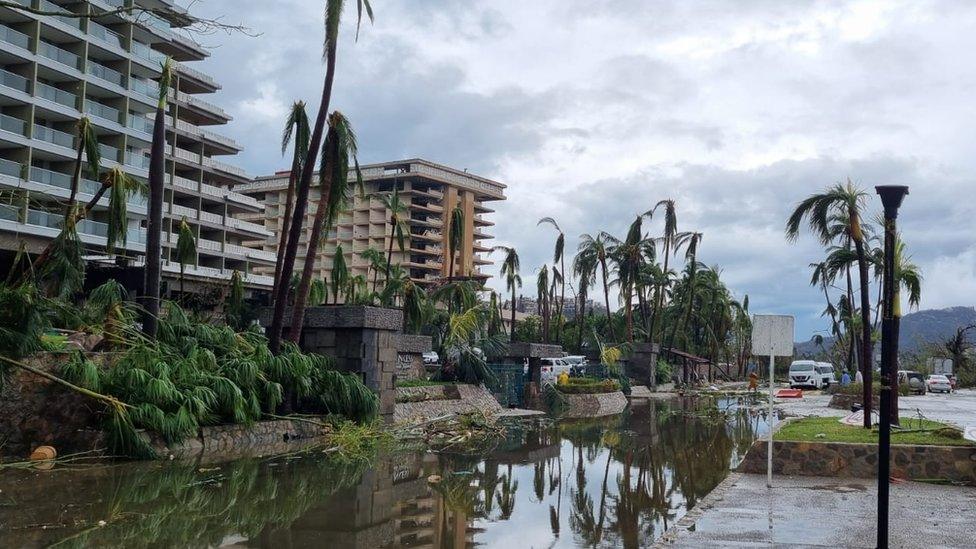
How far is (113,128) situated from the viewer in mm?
60000

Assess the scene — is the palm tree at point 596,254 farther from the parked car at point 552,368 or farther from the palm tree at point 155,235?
the palm tree at point 155,235

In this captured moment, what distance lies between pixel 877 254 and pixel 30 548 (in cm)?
2532

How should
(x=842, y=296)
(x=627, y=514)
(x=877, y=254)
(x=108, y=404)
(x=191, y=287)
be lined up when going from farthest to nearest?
(x=842, y=296) → (x=191, y=287) → (x=877, y=254) → (x=108, y=404) → (x=627, y=514)

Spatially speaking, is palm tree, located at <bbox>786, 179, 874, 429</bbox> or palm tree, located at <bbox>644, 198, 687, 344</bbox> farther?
palm tree, located at <bbox>644, 198, 687, 344</bbox>

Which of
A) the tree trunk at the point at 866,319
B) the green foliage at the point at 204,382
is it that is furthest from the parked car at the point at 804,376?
the green foliage at the point at 204,382

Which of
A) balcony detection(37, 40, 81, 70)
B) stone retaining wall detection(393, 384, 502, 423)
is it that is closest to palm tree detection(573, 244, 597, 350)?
stone retaining wall detection(393, 384, 502, 423)

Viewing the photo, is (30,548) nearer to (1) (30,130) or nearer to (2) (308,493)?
(2) (308,493)

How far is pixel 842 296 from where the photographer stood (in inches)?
2886

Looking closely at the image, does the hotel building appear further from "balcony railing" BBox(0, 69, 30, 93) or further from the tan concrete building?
the tan concrete building

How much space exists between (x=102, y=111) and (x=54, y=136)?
5.56 metres

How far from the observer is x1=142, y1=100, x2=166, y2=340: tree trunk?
21609 millimetres

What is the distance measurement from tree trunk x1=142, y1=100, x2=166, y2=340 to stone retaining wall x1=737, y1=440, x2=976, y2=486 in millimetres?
13957

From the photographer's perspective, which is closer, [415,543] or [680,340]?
[415,543]

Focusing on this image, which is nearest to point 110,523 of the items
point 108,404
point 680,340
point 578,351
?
point 108,404
